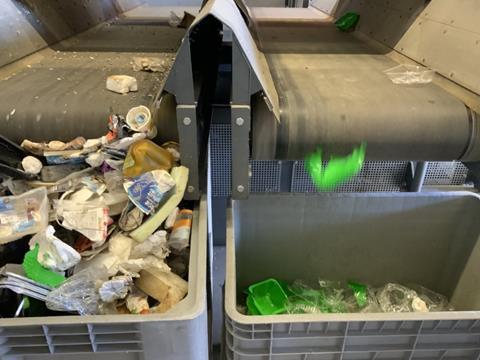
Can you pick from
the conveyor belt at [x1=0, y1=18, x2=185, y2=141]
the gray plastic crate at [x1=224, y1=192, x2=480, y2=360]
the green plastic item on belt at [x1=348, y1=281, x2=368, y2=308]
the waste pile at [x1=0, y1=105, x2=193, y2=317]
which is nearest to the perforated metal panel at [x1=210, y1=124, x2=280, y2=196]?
the conveyor belt at [x1=0, y1=18, x2=185, y2=141]

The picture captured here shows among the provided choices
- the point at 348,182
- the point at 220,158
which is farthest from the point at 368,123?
the point at 348,182

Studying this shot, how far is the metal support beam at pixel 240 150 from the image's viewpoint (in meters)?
0.68

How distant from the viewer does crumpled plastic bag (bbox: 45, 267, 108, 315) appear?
1.83 ft

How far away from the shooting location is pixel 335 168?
0.84 meters

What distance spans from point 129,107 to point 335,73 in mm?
550

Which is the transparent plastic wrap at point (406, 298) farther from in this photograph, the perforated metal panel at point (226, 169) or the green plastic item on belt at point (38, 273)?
the green plastic item on belt at point (38, 273)

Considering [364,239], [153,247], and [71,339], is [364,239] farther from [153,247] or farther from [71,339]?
[71,339]

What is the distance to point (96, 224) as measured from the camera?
636 millimetres

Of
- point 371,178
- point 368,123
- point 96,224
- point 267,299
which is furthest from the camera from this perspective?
point 371,178

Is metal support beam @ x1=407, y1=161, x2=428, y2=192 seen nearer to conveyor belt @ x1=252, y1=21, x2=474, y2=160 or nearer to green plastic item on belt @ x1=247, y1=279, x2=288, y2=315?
conveyor belt @ x1=252, y1=21, x2=474, y2=160

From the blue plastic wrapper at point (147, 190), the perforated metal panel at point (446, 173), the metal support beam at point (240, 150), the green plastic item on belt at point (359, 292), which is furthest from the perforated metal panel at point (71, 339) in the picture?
the perforated metal panel at point (446, 173)

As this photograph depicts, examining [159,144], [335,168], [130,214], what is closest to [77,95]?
[159,144]

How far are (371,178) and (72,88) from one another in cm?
127

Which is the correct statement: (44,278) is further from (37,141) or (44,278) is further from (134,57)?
(134,57)
